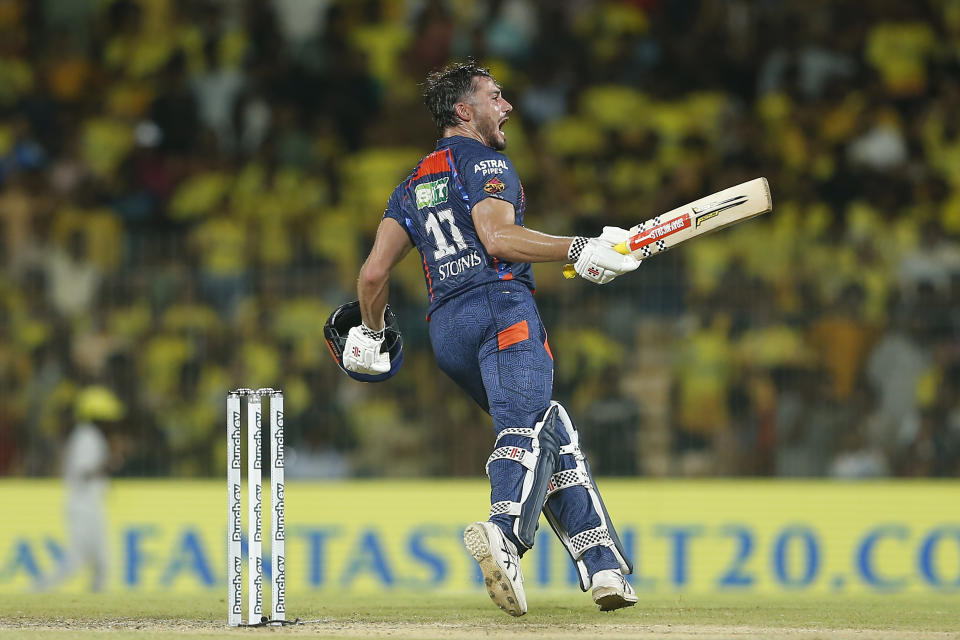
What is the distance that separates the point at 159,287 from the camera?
10.5 metres

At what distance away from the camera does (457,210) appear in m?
5.70

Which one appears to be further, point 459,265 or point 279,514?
point 459,265

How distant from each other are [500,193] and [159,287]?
5517 millimetres

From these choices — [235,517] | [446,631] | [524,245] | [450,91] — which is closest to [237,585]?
[235,517]

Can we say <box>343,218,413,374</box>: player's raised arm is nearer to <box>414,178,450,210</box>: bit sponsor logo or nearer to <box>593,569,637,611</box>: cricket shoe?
<box>414,178,450,210</box>: bit sponsor logo

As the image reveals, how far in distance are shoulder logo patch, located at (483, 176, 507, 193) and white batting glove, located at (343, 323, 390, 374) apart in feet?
2.86

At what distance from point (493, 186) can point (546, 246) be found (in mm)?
367

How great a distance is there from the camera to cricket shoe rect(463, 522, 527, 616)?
5207mm

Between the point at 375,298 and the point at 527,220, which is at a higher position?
the point at 527,220

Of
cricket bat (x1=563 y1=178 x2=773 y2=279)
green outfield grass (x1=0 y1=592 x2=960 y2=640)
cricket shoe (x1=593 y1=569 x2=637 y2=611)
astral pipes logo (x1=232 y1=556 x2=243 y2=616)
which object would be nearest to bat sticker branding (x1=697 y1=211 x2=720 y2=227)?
cricket bat (x1=563 y1=178 x2=773 y2=279)

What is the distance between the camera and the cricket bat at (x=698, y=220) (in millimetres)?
5363

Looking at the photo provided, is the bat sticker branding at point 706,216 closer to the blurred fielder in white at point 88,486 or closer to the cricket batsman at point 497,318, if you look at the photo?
the cricket batsman at point 497,318

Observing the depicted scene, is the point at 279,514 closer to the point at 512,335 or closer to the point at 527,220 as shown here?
the point at 512,335

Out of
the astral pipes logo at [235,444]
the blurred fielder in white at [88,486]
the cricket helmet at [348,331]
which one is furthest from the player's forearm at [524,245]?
the blurred fielder in white at [88,486]
